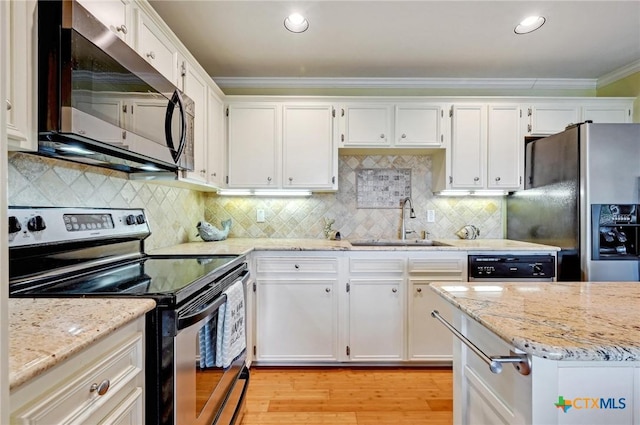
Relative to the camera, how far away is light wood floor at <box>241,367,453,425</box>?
6.24 ft

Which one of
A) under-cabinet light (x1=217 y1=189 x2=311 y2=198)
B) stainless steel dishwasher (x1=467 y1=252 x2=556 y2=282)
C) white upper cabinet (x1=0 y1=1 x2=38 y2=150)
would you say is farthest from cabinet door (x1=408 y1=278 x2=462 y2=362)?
white upper cabinet (x1=0 y1=1 x2=38 y2=150)

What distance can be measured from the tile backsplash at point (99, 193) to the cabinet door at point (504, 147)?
2.56 meters

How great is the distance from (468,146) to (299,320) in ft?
6.56

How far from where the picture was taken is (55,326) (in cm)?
77

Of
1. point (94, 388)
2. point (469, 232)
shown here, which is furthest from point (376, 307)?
point (94, 388)

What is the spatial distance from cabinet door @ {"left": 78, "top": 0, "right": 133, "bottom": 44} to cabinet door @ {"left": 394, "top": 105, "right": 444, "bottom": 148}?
2.01 meters

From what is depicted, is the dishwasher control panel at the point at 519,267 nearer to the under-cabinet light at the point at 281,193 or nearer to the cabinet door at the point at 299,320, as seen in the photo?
the cabinet door at the point at 299,320

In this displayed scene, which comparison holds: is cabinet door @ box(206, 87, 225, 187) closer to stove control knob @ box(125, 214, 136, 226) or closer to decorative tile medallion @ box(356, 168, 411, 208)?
stove control knob @ box(125, 214, 136, 226)

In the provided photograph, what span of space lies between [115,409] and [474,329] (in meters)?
1.08

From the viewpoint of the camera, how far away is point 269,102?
2.76 meters

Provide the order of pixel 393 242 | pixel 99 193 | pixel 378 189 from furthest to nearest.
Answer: pixel 378 189 → pixel 393 242 → pixel 99 193

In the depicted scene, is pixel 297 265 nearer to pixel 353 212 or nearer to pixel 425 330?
pixel 353 212

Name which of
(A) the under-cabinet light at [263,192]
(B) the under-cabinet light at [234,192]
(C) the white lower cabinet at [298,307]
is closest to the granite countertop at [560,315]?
(C) the white lower cabinet at [298,307]

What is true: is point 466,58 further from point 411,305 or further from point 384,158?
point 411,305
